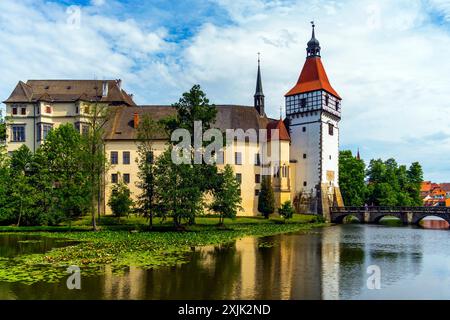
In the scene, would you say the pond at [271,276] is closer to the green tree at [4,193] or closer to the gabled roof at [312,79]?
the green tree at [4,193]

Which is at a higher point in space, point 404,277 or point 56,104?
point 56,104

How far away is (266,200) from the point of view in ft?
188

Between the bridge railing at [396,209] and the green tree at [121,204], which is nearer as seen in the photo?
the green tree at [121,204]

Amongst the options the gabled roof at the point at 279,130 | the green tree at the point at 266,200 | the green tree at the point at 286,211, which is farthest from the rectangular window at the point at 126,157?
the green tree at the point at 286,211

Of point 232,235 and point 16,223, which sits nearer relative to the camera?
point 232,235

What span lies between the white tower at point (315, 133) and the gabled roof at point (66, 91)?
25974 millimetres

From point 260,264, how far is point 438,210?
145 feet

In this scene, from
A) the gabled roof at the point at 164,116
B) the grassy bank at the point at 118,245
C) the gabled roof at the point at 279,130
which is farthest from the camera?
the gabled roof at the point at 279,130

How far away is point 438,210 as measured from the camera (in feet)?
195

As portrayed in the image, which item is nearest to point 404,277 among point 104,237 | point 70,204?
point 104,237

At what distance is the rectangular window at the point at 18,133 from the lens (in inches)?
2406

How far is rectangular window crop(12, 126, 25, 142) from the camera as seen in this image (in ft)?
201
